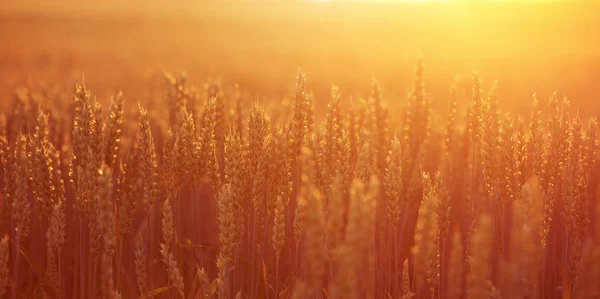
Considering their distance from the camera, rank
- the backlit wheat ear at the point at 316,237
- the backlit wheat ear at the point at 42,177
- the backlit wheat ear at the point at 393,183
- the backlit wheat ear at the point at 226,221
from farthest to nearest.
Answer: the backlit wheat ear at the point at 42,177, the backlit wheat ear at the point at 393,183, the backlit wheat ear at the point at 226,221, the backlit wheat ear at the point at 316,237

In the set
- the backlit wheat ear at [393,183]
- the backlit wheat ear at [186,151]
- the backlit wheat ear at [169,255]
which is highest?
the backlit wheat ear at [186,151]

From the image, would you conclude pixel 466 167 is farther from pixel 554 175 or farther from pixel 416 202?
pixel 554 175

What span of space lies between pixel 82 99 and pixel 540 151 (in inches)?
80.0

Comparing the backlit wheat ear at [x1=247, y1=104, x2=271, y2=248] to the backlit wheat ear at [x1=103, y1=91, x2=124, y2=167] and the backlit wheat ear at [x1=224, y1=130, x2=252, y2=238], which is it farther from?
the backlit wheat ear at [x1=103, y1=91, x2=124, y2=167]

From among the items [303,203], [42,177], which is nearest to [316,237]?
[303,203]

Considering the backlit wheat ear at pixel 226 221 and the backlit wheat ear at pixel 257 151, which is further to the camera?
the backlit wheat ear at pixel 257 151

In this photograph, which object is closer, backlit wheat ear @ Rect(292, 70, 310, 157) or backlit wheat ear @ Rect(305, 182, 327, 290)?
backlit wheat ear @ Rect(305, 182, 327, 290)

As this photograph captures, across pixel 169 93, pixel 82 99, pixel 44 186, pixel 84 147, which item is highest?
pixel 169 93

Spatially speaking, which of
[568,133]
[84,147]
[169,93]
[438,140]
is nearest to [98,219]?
[84,147]

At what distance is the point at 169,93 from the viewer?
3.36 meters

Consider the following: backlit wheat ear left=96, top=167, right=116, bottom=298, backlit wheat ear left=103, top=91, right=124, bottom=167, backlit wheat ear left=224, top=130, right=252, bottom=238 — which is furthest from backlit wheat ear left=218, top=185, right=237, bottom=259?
backlit wheat ear left=103, top=91, right=124, bottom=167

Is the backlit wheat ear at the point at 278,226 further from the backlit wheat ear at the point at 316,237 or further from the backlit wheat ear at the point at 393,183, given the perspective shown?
the backlit wheat ear at the point at 316,237

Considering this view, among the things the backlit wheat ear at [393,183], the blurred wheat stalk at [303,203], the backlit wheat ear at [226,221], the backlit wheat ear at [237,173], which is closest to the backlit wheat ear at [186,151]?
the blurred wheat stalk at [303,203]

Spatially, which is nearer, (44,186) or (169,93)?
(44,186)
